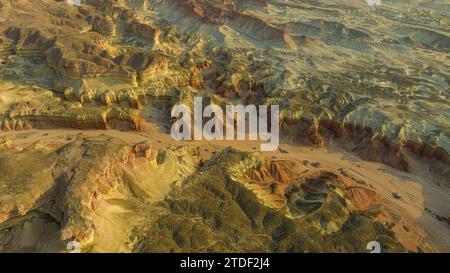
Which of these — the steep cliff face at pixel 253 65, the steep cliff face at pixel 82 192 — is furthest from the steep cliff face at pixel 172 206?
the steep cliff face at pixel 253 65

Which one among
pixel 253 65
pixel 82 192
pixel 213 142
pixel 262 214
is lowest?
pixel 262 214

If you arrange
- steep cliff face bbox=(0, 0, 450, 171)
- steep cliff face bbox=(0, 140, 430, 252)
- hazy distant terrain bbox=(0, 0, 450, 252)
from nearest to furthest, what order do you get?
steep cliff face bbox=(0, 140, 430, 252) < hazy distant terrain bbox=(0, 0, 450, 252) < steep cliff face bbox=(0, 0, 450, 171)

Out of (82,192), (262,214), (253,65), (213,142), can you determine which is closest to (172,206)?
(82,192)

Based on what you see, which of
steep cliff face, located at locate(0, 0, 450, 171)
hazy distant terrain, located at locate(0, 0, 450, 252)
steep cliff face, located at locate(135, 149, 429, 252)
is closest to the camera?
steep cliff face, located at locate(135, 149, 429, 252)

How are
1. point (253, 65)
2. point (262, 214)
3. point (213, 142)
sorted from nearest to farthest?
point (262, 214)
point (213, 142)
point (253, 65)

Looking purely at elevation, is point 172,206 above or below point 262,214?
above

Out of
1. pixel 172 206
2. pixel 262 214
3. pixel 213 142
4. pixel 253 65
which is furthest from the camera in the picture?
pixel 253 65

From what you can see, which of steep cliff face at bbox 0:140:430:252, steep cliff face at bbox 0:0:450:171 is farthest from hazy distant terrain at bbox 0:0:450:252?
steep cliff face at bbox 0:0:450:171

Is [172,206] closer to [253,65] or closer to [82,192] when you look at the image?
[82,192]

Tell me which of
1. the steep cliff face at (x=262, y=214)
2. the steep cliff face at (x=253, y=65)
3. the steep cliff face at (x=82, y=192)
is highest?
the steep cliff face at (x=253, y=65)

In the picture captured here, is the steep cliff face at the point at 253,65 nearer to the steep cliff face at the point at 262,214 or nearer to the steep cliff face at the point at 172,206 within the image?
the steep cliff face at the point at 262,214

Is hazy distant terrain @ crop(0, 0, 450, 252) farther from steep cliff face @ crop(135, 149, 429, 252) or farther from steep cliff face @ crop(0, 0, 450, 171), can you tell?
steep cliff face @ crop(0, 0, 450, 171)
